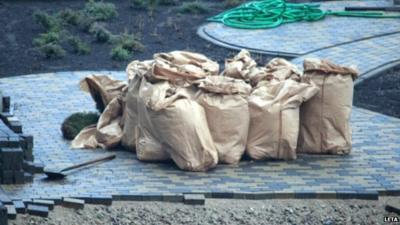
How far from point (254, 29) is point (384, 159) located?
7.07 meters

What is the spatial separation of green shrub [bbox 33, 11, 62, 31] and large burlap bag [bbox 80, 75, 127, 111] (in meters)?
5.59

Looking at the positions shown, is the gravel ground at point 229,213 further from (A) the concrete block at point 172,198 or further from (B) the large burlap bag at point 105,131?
(B) the large burlap bag at point 105,131

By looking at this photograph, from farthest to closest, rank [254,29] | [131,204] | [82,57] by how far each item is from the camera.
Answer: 1. [254,29]
2. [82,57]
3. [131,204]

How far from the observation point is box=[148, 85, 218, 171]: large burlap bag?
12203 millimetres

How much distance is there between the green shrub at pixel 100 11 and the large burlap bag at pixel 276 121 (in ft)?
25.5

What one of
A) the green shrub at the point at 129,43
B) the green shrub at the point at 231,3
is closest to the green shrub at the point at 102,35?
the green shrub at the point at 129,43

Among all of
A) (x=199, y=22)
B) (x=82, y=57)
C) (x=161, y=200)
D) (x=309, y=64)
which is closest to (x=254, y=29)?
(x=199, y=22)

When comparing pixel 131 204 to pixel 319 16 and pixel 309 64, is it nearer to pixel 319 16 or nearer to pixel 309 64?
pixel 309 64

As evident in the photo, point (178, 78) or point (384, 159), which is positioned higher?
point (178, 78)

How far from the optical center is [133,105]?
1300 cm

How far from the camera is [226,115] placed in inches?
491

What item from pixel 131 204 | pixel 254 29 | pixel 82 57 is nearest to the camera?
pixel 131 204

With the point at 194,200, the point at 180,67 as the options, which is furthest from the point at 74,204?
the point at 180,67

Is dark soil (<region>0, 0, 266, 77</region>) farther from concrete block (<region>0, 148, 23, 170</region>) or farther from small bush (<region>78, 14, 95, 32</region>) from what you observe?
concrete block (<region>0, 148, 23, 170</region>)
